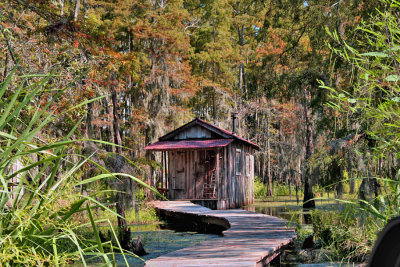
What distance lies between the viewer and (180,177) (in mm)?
22219

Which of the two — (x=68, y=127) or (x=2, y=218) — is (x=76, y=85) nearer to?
(x=68, y=127)

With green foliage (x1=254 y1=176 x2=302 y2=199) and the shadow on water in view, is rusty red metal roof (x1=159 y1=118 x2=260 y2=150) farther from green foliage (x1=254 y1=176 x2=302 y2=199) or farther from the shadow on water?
green foliage (x1=254 y1=176 x2=302 y2=199)

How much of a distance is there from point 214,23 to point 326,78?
24845mm

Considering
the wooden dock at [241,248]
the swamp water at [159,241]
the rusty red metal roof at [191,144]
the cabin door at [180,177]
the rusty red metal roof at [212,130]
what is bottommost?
the swamp water at [159,241]

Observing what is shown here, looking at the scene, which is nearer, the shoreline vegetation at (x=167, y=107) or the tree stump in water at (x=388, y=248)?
the tree stump in water at (x=388, y=248)

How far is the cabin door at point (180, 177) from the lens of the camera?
873 inches

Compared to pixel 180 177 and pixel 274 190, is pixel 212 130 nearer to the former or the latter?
pixel 180 177

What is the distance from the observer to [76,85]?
989cm

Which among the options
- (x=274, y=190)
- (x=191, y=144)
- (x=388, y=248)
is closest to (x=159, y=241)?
(x=191, y=144)

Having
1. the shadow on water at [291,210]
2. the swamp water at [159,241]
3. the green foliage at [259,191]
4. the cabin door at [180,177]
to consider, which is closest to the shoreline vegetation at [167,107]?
the green foliage at [259,191]

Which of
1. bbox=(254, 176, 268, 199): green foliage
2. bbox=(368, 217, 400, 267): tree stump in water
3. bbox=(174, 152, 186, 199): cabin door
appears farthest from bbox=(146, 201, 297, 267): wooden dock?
bbox=(254, 176, 268, 199): green foliage

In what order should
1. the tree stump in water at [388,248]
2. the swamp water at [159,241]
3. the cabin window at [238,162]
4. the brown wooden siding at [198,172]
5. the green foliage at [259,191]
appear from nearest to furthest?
the tree stump in water at [388,248]
the swamp water at [159,241]
the brown wooden siding at [198,172]
the cabin window at [238,162]
the green foliage at [259,191]

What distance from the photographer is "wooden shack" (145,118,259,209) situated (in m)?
20.8

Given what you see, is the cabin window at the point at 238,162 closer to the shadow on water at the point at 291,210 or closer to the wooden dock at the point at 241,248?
the shadow on water at the point at 291,210
